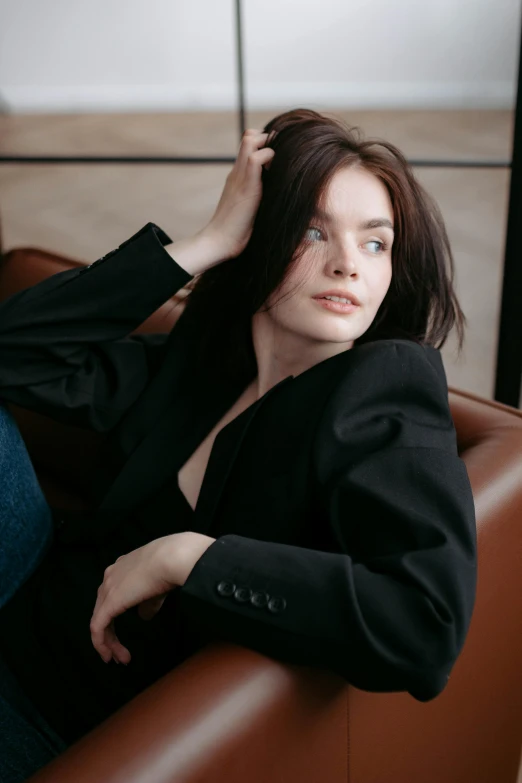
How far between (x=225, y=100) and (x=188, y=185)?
0.55 meters

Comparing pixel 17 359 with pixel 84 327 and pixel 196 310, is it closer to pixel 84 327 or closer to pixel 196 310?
pixel 84 327

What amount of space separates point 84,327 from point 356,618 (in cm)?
72

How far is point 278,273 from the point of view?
1.12 meters

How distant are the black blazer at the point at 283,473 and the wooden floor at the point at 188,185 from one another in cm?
96

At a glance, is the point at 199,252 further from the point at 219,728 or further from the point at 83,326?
the point at 219,728

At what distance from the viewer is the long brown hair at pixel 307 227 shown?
110 cm

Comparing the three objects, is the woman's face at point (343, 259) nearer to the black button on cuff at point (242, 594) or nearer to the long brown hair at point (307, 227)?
the long brown hair at point (307, 227)

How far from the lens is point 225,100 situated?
467 centimetres

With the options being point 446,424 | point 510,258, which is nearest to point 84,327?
point 446,424

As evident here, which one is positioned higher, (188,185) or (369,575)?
(369,575)

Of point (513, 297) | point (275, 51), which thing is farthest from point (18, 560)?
point (275, 51)

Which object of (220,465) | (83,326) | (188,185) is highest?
(83,326)

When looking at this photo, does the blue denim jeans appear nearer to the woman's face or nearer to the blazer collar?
the blazer collar

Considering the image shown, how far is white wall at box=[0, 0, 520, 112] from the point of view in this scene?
8.13 feet
